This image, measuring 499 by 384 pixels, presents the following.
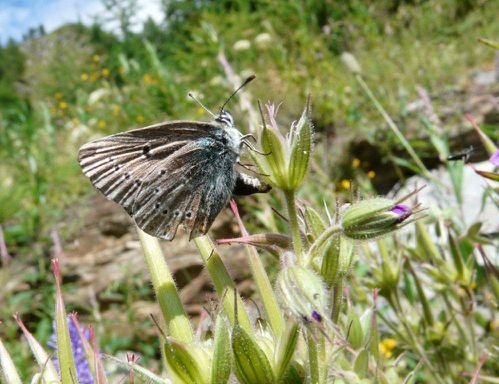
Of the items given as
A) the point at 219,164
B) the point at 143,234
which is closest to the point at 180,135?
the point at 219,164

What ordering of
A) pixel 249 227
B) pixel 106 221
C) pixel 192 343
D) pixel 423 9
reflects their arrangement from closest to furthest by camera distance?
pixel 192 343 < pixel 249 227 < pixel 106 221 < pixel 423 9

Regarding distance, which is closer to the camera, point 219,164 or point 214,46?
point 219,164

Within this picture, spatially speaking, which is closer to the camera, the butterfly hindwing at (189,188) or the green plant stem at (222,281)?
the green plant stem at (222,281)

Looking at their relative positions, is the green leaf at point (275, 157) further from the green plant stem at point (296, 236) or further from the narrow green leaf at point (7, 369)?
the narrow green leaf at point (7, 369)

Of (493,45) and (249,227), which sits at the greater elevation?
(493,45)

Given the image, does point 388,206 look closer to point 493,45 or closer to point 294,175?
point 294,175

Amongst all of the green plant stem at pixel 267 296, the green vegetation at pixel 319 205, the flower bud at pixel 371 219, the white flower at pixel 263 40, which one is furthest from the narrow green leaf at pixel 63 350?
the white flower at pixel 263 40

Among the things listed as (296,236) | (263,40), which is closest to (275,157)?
(296,236)

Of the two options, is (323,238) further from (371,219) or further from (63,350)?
(63,350)

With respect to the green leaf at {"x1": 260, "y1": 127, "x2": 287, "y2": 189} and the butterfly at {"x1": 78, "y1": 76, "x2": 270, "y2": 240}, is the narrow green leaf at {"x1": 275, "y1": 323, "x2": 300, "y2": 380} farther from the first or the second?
the butterfly at {"x1": 78, "y1": 76, "x2": 270, "y2": 240}
